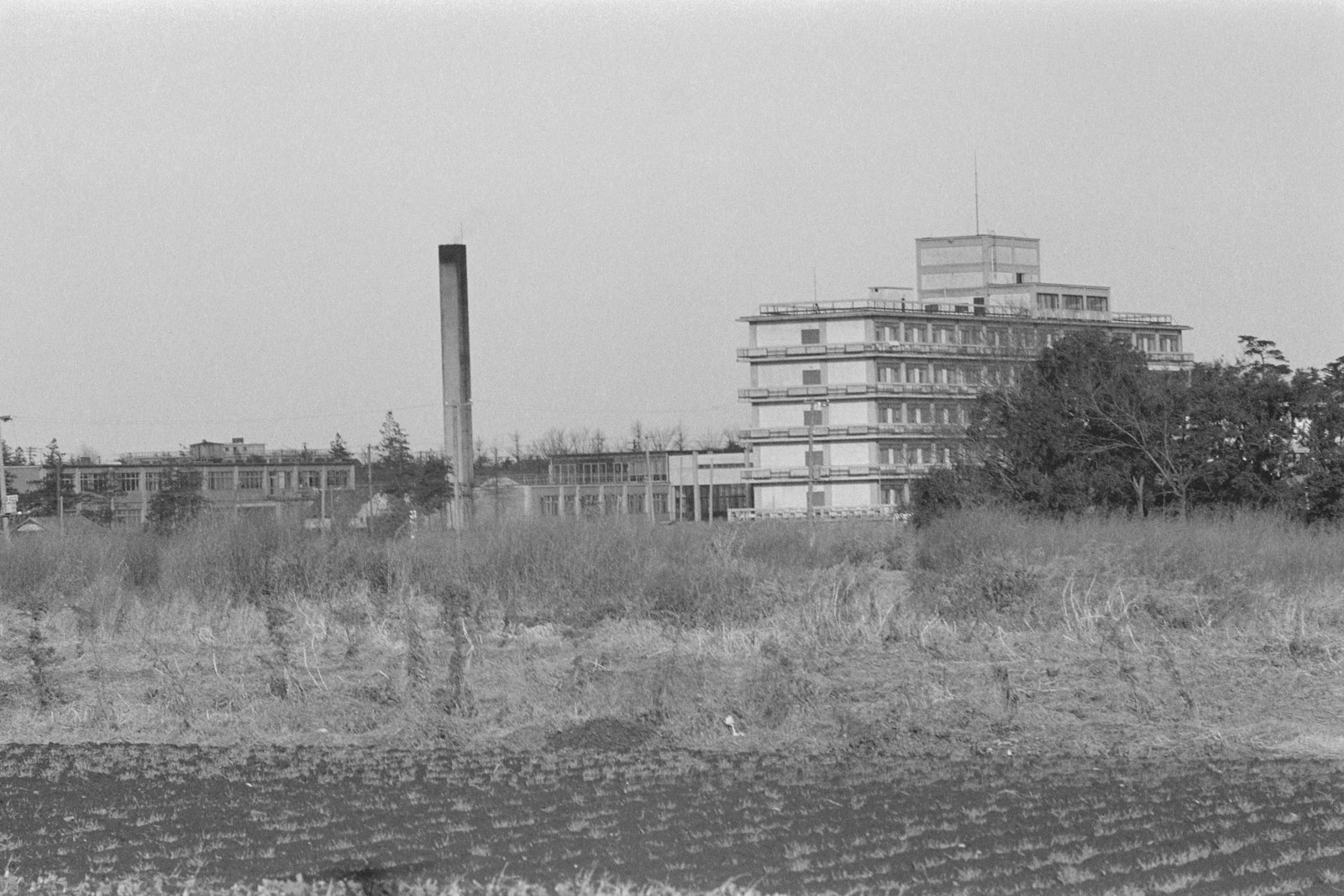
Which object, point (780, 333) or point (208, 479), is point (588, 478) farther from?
→ point (208, 479)

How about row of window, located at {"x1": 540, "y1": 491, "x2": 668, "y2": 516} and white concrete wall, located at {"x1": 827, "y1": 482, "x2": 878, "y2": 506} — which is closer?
row of window, located at {"x1": 540, "y1": 491, "x2": 668, "y2": 516}

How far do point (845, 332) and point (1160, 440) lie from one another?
124 ft

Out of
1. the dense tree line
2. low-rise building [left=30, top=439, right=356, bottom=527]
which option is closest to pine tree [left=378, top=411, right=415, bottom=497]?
low-rise building [left=30, top=439, right=356, bottom=527]

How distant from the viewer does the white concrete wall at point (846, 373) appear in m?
83.8

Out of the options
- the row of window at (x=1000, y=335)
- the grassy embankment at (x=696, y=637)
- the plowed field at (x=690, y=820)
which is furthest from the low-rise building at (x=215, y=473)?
the plowed field at (x=690, y=820)

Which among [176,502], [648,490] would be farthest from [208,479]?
[648,490]

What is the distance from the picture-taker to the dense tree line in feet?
146

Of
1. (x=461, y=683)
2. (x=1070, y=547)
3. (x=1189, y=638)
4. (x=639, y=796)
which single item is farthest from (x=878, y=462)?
(x=639, y=796)

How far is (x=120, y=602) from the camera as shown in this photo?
2792 cm

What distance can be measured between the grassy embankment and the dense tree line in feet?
26.1

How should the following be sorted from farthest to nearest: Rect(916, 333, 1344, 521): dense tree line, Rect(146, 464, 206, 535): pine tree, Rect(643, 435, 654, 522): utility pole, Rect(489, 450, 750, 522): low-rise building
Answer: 1. Rect(489, 450, 750, 522): low-rise building
2. Rect(916, 333, 1344, 521): dense tree line
3. Rect(643, 435, 654, 522): utility pole
4. Rect(146, 464, 206, 535): pine tree

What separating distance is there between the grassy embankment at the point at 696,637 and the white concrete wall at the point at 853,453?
45419mm

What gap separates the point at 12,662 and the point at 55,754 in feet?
27.5

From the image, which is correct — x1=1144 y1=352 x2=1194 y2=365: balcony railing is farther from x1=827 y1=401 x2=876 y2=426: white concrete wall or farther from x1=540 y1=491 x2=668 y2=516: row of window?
x1=540 y1=491 x2=668 y2=516: row of window
